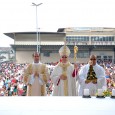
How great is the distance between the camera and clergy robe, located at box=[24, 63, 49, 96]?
6.93 metres

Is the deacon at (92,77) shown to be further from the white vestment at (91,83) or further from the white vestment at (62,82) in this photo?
the white vestment at (62,82)

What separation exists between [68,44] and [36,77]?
47645 mm

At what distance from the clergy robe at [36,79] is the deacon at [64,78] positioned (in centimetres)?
30

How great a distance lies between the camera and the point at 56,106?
2.63 meters

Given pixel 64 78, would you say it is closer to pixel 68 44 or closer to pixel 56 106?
pixel 56 106

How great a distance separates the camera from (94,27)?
58.1 m

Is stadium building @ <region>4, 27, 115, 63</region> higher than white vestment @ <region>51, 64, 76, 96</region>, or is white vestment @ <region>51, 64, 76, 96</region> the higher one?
stadium building @ <region>4, 27, 115, 63</region>

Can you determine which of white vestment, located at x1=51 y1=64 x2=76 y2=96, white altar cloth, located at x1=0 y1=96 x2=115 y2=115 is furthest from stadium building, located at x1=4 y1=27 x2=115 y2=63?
white altar cloth, located at x1=0 y1=96 x2=115 y2=115

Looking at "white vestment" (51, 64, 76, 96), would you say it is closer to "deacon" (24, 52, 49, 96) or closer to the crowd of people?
the crowd of people

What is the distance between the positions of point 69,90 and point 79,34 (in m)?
49.4

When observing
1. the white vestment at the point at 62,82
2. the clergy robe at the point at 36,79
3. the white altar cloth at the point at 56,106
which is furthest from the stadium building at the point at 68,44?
the white altar cloth at the point at 56,106

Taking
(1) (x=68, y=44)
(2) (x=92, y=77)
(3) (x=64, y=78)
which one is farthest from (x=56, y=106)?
(1) (x=68, y=44)

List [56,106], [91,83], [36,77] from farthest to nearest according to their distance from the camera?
[36,77]
[91,83]
[56,106]

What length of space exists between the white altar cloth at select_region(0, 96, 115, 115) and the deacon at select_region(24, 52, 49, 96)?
3890mm
